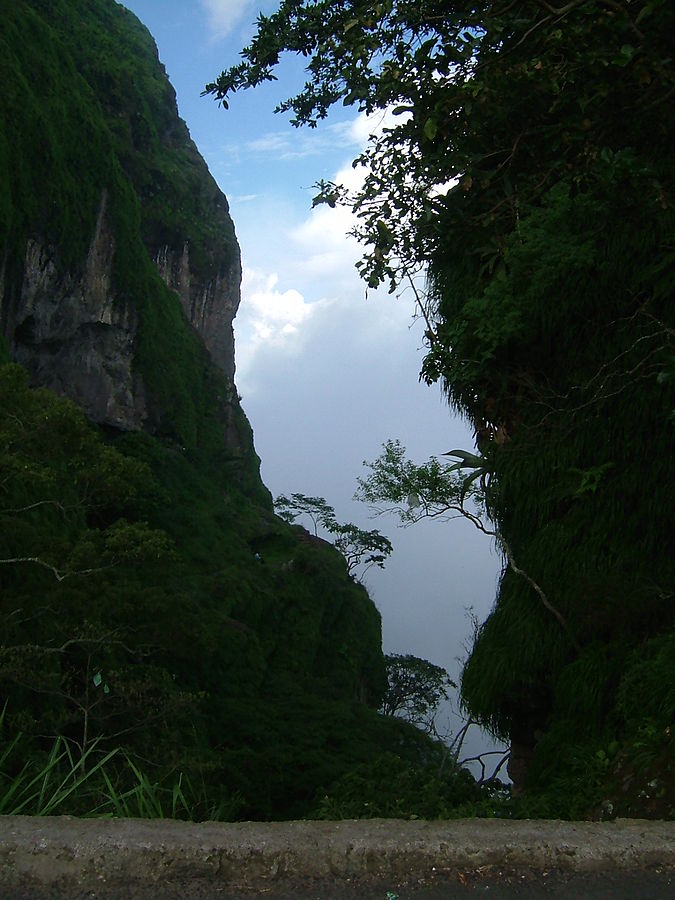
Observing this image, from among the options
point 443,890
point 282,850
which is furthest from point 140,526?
point 443,890

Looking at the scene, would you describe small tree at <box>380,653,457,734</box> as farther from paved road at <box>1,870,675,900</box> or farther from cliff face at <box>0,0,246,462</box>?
paved road at <box>1,870,675,900</box>

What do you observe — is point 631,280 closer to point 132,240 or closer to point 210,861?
point 210,861

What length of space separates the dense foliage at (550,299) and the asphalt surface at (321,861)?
→ 2022mm

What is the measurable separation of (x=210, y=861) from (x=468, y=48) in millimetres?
4369

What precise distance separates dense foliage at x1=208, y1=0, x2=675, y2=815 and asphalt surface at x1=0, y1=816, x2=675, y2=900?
2022 millimetres

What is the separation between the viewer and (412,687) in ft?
115

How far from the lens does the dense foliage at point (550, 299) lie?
4445mm

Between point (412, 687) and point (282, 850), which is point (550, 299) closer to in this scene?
point (282, 850)

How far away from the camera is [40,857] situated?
73.0 inches

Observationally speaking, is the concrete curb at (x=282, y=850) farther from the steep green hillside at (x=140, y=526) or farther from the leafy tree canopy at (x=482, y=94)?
the leafy tree canopy at (x=482, y=94)

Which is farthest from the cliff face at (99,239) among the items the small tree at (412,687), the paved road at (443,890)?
the paved road at (443,890)

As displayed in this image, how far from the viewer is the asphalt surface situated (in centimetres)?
183

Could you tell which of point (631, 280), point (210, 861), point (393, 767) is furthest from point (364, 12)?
point (393, 767)

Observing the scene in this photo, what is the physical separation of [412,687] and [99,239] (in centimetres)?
2361
